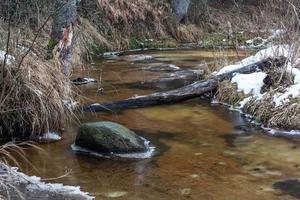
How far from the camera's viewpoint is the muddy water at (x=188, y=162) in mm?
4688

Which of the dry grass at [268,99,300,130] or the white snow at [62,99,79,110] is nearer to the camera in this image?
the white snow at [62,99,79,110]

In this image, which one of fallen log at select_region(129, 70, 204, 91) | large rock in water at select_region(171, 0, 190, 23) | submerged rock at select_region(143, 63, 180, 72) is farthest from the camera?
large rock in water at select_region(171, 0, 190, 23)

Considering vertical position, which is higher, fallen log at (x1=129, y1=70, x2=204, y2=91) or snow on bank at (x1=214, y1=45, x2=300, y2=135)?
snow on bank at (x1=214, y1=45, x2=300, y2=135)

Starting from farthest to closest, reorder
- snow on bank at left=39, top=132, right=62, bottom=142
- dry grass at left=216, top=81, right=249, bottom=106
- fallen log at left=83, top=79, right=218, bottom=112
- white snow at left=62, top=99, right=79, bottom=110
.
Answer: dry grass at left=216, top=81, right=249, bottom=106 < fallen log at left=83, top=79, right=218, bottom=112 < white snow at left=62, top=99, right=79, bottom=110 < snow on bank at left=39, top=132, right=62, bottom=142

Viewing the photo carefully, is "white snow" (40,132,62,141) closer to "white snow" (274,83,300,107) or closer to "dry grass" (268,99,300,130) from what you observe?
"dry grass" (268,99,300,130)

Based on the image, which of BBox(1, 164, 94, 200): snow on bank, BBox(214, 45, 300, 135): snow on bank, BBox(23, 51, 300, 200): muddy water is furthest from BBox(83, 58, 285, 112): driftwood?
BBox(1, 164, 94, 200): snow on bank

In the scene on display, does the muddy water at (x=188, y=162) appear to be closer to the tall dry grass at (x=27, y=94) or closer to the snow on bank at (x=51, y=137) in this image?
the snow on bank at (x=51, y=137)

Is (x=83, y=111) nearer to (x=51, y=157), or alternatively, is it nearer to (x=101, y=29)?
(x=51, y=157)

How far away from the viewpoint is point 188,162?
5531 millimetres

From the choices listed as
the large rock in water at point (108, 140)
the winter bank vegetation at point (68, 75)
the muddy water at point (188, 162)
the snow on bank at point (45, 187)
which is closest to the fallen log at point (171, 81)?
the winter bank vegetation at point (68, 75)

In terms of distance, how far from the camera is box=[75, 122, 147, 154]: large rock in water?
5.74 metres

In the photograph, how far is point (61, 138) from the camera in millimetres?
6262

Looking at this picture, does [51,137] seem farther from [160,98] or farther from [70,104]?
[160,98]

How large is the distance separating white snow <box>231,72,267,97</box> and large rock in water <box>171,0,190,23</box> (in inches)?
417
